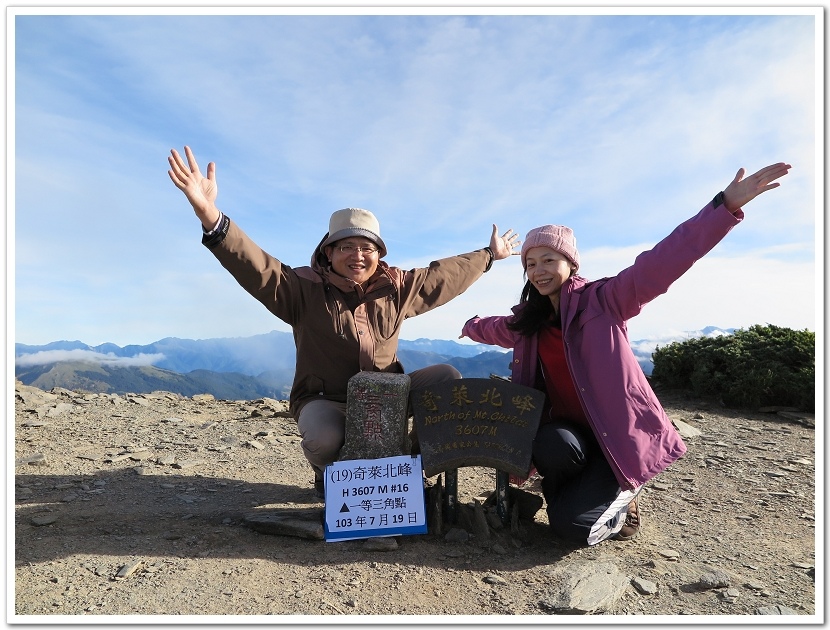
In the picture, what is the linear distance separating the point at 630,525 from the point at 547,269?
1.91 m

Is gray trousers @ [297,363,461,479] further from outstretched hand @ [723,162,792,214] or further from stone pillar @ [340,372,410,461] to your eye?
outstretched hand @ [723,162,792,214]

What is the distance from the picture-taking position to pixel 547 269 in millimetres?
4250

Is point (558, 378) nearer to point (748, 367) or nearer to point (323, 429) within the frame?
point (323, 429)

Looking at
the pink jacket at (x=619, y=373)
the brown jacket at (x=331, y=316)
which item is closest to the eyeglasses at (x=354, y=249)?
the brown jacket at (x=331, y=316)

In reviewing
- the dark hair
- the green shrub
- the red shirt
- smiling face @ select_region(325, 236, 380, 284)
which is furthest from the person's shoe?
the green shrub

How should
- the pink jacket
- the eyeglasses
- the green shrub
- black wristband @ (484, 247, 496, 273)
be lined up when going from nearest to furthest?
the pink jacket < the eyeglasses < black wristband @ (484, 247, 496, 273) < the green shrub

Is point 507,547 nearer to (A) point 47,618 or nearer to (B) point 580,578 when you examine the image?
(B) point 580,578

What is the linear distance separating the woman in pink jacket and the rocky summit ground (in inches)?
14.2

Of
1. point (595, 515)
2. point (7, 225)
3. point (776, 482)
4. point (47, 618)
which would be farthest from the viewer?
point (776, 482)

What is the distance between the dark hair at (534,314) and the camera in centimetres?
442

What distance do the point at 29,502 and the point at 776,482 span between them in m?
6.57

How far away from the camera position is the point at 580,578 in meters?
3.70

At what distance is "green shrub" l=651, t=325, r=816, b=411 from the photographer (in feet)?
30.7

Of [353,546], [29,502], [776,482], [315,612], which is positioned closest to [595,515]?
[353,546]
